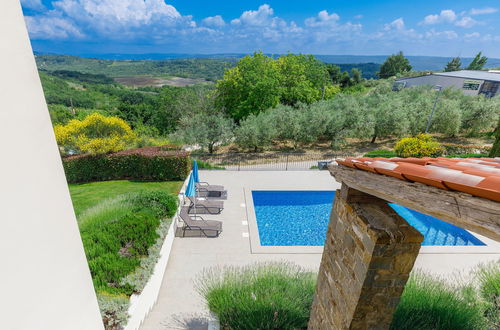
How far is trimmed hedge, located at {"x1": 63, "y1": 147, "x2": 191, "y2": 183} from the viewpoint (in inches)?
492

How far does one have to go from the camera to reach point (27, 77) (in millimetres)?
1639

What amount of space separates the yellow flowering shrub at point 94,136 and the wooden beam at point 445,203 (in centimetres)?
1379

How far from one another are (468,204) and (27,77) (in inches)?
107

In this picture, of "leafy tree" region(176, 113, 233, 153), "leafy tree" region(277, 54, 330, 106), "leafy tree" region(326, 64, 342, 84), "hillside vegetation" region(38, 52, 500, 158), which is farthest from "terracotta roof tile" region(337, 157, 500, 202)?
"leafy tree" region(326, 64, 342, 84)

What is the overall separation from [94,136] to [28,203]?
A: 16.0 metres

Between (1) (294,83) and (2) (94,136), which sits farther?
(1) (294,83)

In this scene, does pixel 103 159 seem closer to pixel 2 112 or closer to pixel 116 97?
pixel 2 112

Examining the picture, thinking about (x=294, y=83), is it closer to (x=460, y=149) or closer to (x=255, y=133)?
(x=255, y=133)

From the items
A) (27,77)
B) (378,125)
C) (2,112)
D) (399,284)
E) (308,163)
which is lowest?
(308,163)

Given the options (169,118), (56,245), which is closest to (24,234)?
(56,245)

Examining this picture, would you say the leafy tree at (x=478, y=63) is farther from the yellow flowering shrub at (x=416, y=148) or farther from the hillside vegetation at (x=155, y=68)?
the yellow flowering shrub at (x=416, y=148)

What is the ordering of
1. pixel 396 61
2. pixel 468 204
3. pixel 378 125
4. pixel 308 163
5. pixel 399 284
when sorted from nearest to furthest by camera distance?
pixel 468 204 → pixel 399 284 → pixel 308 163 → pixel 378 125 → pixel 396 61

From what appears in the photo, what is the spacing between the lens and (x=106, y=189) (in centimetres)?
1156

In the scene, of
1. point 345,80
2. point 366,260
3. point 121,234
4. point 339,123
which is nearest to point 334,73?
point 345,80
